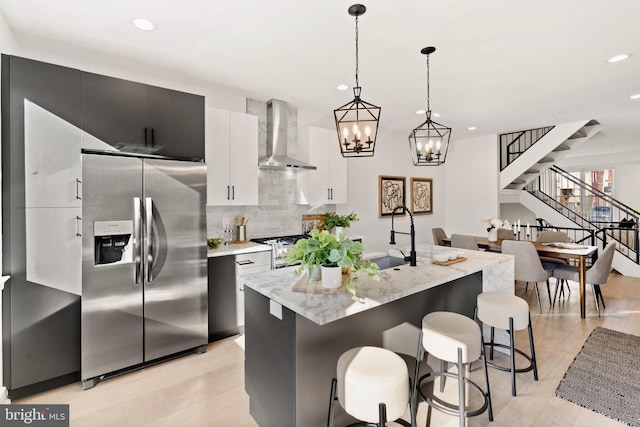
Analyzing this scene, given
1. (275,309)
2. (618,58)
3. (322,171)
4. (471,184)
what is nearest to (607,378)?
(275,309)

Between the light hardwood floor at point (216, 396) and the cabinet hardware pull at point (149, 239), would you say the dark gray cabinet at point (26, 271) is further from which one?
the cabinet hardware pull at point (149, 239)

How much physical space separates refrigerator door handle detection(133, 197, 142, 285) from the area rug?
348 centimetres

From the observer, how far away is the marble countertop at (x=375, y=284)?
1.55 m

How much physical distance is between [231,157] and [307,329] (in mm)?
2521

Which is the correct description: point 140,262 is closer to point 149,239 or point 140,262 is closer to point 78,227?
point 149,239

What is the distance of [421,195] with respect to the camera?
6.48m

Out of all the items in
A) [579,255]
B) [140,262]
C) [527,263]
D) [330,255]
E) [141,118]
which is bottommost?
[527,263]

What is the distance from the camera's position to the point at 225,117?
356 centimetres

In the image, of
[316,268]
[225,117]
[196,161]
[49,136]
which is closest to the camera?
[316,268]

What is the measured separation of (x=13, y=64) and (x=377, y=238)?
4.95m

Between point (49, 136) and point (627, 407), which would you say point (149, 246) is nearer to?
point (49, 136)

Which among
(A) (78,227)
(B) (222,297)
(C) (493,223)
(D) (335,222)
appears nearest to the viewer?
(A) (78,227)

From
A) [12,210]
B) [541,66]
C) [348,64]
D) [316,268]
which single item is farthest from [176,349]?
[541,66]

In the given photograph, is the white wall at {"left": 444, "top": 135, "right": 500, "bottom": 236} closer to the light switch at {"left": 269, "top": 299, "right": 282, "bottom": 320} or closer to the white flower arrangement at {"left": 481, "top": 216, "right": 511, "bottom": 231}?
the white flower arrangement at {"left": 481, "top": 216, "right": 511, "bottom": 231}
